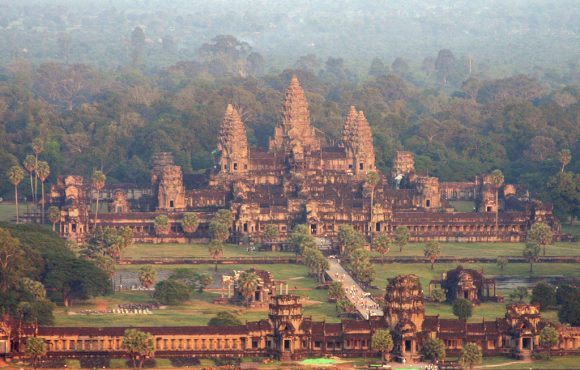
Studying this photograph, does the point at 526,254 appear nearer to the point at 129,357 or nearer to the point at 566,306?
the point at 566,306

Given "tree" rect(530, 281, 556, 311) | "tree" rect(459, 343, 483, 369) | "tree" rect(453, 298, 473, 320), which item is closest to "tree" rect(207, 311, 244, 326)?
"tree" rect(453, 298, 473, 320)

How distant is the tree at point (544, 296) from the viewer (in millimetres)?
173750

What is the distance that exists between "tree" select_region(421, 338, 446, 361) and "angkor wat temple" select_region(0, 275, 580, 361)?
0.83m

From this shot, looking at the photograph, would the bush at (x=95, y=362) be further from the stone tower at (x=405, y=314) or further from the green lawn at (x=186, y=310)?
the stone tower at (x=405, y=314)

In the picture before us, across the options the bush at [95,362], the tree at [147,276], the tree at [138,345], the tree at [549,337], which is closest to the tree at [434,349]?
the tree at [549,337]

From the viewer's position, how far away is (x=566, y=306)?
547 ft

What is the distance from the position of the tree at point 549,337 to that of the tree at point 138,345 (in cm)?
2946

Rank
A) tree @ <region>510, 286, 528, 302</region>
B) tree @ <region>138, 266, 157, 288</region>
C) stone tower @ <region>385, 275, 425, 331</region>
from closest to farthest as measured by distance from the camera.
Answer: stone tower @ <region>385, 275, 425, 331</region> → tree @ <region>510, 286, 528, 302</region> → tree @ <region>138, 266, 157, 288</region>

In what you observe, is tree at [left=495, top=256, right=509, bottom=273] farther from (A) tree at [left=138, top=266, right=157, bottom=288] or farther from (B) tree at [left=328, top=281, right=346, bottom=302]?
(A) tree at [left=138, top=266, right=157, bottom=288]

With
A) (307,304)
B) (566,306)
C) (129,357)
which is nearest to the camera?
(129,357)

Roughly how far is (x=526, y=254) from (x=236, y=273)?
29.2m

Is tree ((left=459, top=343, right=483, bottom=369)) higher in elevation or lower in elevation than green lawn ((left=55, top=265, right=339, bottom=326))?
lower

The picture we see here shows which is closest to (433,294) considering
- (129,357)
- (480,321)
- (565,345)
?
(480,321)

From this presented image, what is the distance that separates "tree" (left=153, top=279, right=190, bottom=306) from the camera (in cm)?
17775
